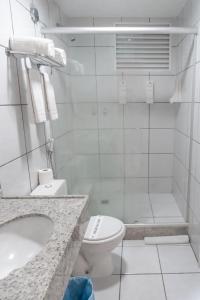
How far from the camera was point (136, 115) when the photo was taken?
2.45 meters

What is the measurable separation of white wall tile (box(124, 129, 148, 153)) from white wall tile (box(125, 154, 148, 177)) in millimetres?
69

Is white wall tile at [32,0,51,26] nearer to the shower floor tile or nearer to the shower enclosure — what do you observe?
the shower enclosure

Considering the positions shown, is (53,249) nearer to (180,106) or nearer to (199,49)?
Result: (199,49)

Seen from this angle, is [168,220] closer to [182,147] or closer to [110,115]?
[182,147]

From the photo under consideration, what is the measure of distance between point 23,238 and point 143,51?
213cm

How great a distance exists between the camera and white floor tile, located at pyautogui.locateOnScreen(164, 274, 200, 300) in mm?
1396

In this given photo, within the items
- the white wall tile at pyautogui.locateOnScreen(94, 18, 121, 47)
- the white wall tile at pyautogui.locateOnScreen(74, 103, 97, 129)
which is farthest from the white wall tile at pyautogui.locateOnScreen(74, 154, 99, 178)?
the white wall tile at pyautogui.locateOnScreen(94, 18, 121, 47)

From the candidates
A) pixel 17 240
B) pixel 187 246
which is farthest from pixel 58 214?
pixel 187 246

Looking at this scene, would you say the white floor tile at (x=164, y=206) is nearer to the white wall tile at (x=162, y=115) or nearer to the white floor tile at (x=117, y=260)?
the white floor tile at (x=117, y=260)

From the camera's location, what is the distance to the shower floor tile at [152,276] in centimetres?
142

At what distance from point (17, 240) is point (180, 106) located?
1986 mm

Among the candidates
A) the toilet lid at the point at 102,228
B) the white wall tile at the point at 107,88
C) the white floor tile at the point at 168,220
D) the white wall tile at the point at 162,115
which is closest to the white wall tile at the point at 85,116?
the white wall tile at the point at 107,88

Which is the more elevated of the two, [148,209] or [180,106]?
[180,106]

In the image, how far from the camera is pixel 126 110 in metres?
2.40
